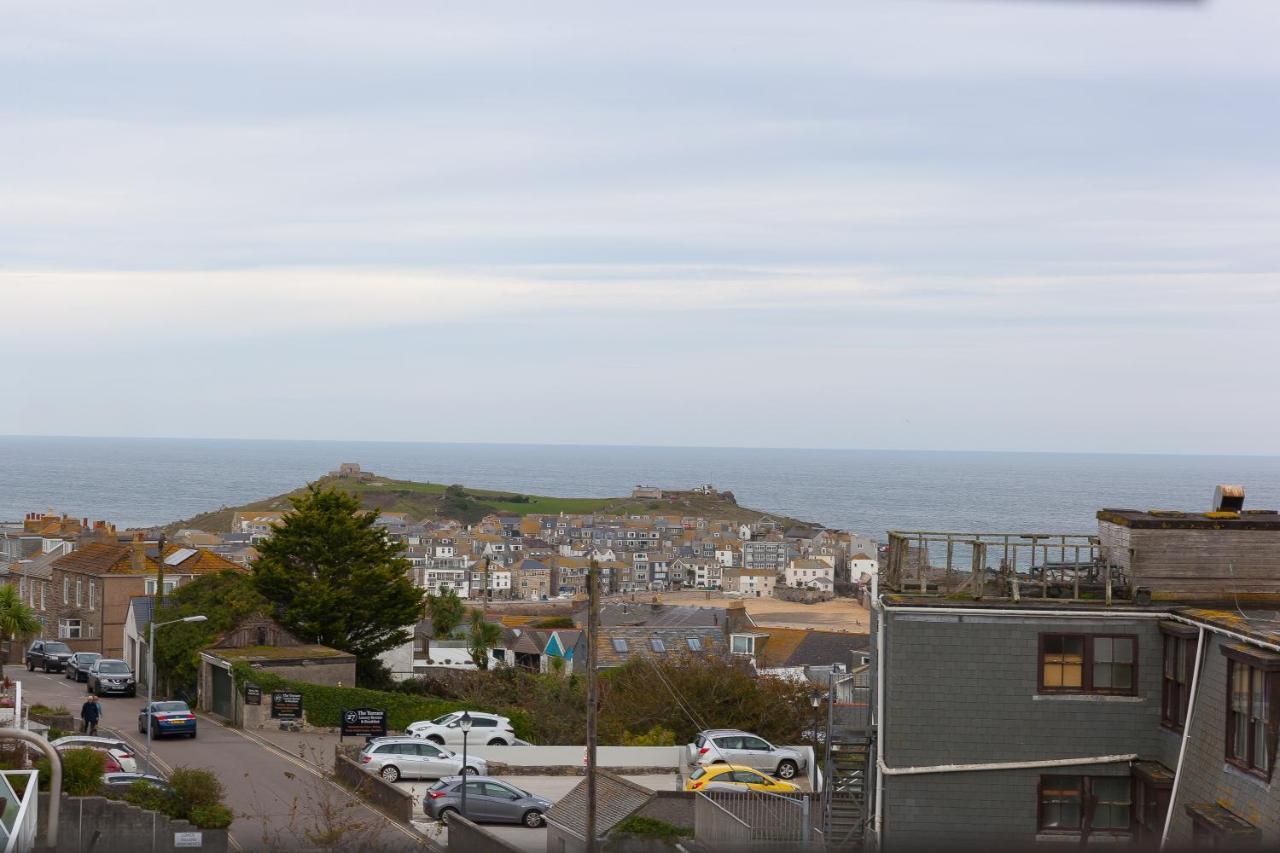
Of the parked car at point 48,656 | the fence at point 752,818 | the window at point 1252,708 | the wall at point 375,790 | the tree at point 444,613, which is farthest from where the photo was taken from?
the tree at point 444,613

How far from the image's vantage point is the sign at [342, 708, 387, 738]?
1592 inches

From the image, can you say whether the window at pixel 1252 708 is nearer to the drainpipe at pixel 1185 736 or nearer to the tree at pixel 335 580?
the drainpipe at pixel 1185 736

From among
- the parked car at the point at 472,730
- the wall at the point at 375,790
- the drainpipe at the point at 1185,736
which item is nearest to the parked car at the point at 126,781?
the wall at the point at 375,790

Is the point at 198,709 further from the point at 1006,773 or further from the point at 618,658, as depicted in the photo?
the point at 1006,773

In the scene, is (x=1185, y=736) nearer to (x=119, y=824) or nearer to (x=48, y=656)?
(x=119, y=824)

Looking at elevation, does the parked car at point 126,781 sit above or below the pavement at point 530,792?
above

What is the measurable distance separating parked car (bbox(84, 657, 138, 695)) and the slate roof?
879 inches

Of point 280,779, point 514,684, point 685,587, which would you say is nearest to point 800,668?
point 514,684

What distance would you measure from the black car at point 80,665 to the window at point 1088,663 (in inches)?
1419

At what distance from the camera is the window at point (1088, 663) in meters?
22.0

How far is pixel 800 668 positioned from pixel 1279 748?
155 feet

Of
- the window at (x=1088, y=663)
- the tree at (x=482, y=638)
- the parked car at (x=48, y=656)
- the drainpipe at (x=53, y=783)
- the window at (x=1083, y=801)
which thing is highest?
the drainpipe at (x=53, y=783)

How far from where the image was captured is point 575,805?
28.1 metres

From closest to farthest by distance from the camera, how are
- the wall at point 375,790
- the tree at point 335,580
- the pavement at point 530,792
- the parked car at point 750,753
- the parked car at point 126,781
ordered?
the parked car at point 126,781 → the pavement at point 530,792 → the wall at point 375,790 → the parked car at point 750,753 → the tree at point 335,580
